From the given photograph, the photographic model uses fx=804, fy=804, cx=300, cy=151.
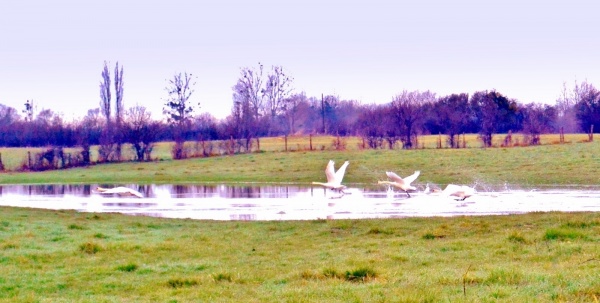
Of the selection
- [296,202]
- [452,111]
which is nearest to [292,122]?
[452,111]

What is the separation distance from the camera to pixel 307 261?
43.6 feet

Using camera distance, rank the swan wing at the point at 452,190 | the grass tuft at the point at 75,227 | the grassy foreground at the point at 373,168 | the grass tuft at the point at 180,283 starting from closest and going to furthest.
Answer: the grass tuft at the point at 180,283 → the grass tuft at the point at 75,227 → the swan wing at the point at 452,190 → the grassy foreground at the point at 373,168

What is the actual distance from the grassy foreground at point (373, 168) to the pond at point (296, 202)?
4.32 metres

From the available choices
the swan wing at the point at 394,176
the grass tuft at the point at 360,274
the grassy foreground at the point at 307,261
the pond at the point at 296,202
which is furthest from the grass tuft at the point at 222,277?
the swan wing at the point at 394,176

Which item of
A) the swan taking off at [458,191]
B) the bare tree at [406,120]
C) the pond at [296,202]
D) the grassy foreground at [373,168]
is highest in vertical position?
the bare tree at [406,120]

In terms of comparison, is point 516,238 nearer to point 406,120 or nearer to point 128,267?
point 128,267

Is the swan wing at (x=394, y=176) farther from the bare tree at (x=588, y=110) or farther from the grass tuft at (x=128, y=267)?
the bare tree at (x=588, y=110)

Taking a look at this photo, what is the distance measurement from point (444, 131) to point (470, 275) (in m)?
70.6

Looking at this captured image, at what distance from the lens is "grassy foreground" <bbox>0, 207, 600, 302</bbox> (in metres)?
9.69

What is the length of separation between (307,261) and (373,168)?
110ft

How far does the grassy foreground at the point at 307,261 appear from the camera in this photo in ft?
31.8

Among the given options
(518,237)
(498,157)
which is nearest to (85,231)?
(518,237)

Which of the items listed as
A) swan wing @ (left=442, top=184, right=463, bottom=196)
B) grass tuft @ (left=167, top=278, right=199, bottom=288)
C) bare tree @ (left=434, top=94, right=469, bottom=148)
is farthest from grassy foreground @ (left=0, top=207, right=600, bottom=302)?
bare tree @ (left=434, top=94, right=469, bottom=148)

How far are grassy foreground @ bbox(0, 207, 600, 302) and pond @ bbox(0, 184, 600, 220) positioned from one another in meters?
3.86
